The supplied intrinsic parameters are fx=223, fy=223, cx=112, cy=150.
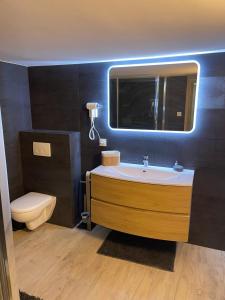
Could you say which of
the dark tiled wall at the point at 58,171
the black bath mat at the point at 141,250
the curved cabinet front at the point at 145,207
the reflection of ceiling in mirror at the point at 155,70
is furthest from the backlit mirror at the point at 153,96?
the black bath mat at the point at 141,250

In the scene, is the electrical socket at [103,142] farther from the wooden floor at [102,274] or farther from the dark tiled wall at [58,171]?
the wooden floor at [102,274]

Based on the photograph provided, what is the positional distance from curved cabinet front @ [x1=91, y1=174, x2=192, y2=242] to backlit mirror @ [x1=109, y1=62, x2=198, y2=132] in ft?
2.39

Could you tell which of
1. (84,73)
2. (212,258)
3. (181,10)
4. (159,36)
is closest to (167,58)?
(159,36)

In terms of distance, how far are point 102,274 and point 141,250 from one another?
51 centimetres

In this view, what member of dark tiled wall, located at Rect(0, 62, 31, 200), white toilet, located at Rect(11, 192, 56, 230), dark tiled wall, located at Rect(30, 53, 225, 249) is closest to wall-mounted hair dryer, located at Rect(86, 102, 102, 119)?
dark tiled wall, located at Rect(30, 53, 225, 249)

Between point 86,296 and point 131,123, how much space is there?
5.77ft

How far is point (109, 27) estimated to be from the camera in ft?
4.59

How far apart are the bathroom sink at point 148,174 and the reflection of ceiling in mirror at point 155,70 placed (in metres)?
1.02

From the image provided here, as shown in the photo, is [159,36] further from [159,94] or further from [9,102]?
[9,102]

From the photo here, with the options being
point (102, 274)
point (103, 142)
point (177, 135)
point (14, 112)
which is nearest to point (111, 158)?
A: point (103, 142)

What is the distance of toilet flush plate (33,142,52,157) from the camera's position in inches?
107

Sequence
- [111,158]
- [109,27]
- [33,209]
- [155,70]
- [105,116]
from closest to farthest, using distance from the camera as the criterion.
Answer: [109,27] → [155,70] → [33,209] → [111,158] → [105,116]

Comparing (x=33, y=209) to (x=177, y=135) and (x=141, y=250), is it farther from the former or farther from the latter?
(x=177, y=135)

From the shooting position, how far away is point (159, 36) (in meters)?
1.59
